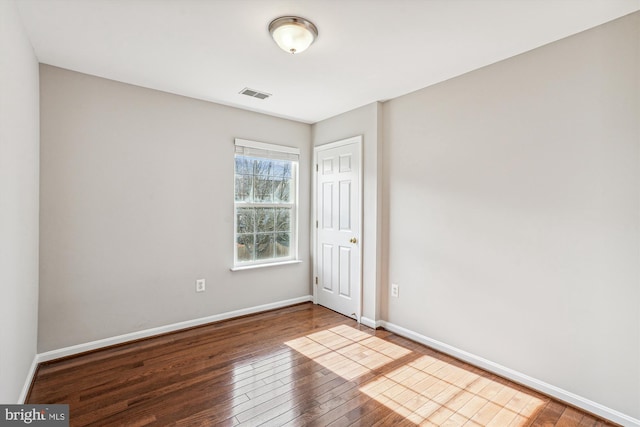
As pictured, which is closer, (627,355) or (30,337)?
(627,355)

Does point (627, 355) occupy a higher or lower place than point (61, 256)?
lower

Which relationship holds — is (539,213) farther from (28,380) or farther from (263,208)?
(28,380)

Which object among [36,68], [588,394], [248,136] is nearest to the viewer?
[588,394]

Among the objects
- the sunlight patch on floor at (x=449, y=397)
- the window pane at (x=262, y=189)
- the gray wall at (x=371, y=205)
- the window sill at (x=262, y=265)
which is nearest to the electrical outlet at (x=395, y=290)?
the gray wall at (x=371, y=205)

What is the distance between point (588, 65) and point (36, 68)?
3.94 m

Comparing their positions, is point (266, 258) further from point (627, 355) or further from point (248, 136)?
point (627, 355)

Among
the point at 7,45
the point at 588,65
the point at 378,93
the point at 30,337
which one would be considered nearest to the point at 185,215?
the point at 30,337

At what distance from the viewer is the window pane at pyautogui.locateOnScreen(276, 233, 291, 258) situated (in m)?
4.00

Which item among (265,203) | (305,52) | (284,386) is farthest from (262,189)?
(284,386)

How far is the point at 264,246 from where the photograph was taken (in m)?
3.87

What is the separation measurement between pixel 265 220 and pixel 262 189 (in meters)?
Result: 0.39

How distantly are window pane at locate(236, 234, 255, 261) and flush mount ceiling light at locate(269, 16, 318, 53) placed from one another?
225 cm

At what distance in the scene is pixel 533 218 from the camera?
2223mm

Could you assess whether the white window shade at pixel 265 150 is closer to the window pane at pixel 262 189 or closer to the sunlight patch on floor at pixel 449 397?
the window pane at pixel 262 189
